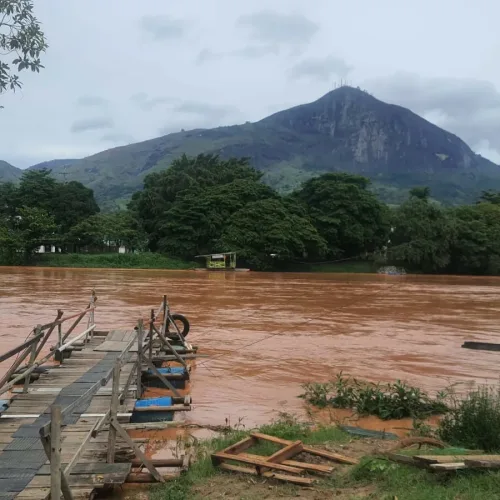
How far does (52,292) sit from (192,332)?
41.9ft

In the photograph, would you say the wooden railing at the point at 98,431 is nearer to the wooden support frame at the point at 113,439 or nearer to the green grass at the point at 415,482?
the wooden support frame at the point at 113,439

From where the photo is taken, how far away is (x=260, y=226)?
156ft

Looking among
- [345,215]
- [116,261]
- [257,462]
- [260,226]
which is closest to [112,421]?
[257,462]

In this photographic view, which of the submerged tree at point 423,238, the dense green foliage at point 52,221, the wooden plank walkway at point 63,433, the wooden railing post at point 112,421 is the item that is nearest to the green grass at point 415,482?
the wooden railing post at point 112,421

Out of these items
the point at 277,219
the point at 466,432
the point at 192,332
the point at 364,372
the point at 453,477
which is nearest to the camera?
the point at 453,477

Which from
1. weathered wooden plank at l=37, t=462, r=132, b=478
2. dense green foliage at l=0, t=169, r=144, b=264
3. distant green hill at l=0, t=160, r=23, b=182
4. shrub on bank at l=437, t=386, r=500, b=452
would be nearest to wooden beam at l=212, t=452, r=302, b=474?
weathered wooden plank at l=37, t=462, r=132, b=478

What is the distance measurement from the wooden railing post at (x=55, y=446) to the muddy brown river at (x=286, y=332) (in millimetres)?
3741

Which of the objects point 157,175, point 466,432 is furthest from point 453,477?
point 157,175

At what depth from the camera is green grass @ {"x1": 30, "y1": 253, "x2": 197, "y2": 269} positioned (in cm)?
4734

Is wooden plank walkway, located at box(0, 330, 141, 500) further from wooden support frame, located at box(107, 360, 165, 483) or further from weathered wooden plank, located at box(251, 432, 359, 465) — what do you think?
weathered wooden plank, located at box(251, 432, 359, 465)

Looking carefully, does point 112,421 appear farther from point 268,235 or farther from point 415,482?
point 268,235

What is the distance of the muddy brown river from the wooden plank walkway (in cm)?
152

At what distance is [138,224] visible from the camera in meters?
52.6

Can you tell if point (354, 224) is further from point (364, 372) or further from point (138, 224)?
point (364, 372)
